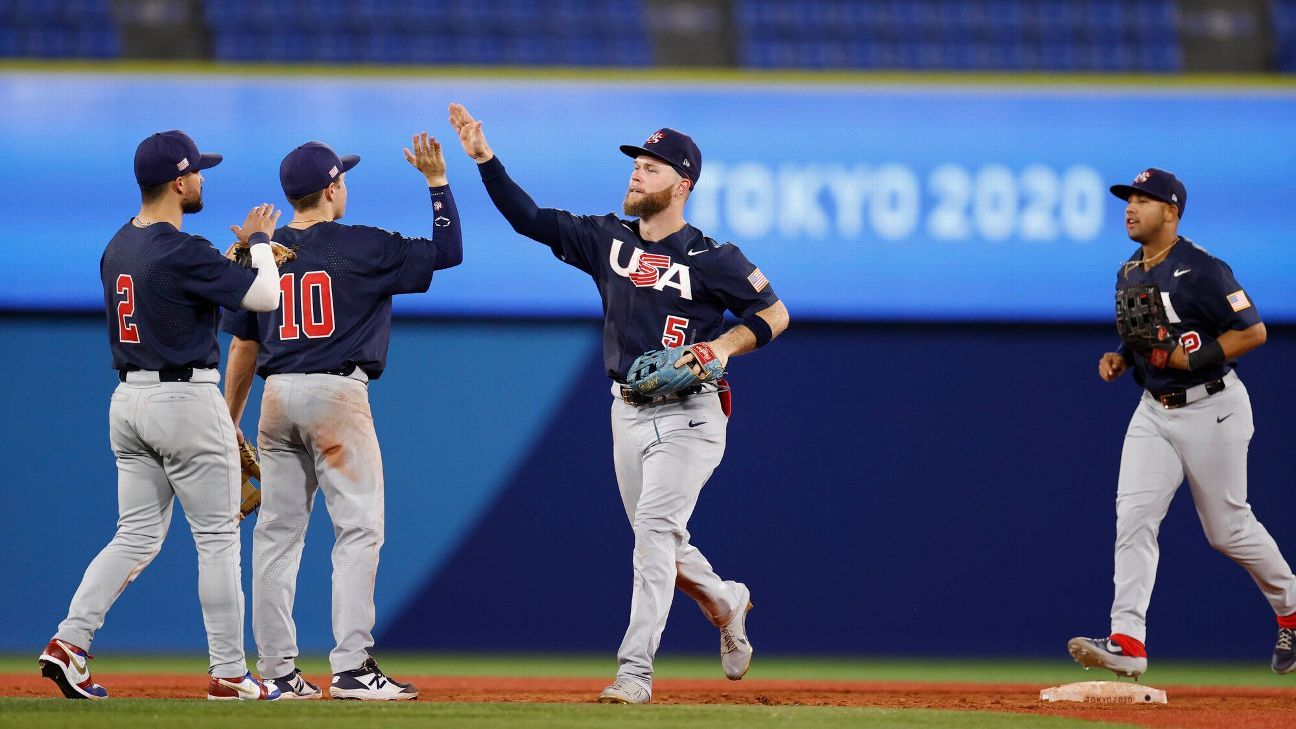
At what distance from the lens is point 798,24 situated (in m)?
10.2

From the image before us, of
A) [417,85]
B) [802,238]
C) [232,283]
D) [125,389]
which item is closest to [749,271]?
[232,283]

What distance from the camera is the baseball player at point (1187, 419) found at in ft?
19.5

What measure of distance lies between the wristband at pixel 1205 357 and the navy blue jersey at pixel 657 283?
1.80 metres

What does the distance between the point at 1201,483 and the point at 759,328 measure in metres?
2.12

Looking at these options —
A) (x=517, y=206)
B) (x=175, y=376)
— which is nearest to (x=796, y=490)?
(x=517, y=206)

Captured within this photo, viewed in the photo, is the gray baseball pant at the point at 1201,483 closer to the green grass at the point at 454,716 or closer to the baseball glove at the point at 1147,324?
the baseball glove at the point at 1147,324

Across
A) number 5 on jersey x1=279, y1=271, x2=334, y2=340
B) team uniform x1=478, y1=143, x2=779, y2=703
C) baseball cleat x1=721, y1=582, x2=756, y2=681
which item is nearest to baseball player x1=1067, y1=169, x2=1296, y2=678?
baseball cleat x1=721, y1=582, x2=756, y2=681

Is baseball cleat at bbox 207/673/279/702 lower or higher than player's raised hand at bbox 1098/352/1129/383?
lower

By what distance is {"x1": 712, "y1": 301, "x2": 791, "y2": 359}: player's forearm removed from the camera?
5.19 meters

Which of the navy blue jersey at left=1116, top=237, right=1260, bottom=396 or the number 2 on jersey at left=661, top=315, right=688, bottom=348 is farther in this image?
the navy blue jersey at left=1116, top=237, right=1260, bottom=396

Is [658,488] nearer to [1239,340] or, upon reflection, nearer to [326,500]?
[326,500]

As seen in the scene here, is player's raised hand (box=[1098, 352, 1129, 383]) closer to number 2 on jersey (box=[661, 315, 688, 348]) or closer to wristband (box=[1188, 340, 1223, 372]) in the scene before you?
wristband (box=[1188, 340, 1223, 372])

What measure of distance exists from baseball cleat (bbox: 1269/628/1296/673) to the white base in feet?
2.02

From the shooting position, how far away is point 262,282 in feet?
16.3
